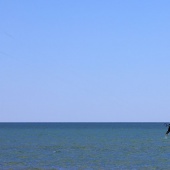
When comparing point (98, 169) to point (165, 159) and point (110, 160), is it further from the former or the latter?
point (165, 159)

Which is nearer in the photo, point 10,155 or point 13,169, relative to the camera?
point 13,169

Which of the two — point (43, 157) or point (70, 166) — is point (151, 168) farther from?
point (43, 157)

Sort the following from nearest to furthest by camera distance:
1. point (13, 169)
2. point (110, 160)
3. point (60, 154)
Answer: point (13, 169) → point (110, 160) → point (60, 154)

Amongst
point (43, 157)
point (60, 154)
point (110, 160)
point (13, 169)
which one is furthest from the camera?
point (60, 154)

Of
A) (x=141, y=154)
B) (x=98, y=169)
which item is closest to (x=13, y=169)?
(x=98, y=169)

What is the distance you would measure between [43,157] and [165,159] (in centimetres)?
1347

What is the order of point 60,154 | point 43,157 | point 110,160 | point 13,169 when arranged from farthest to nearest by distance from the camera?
point 60,154
point 43,157
point 110,160
point 13,169

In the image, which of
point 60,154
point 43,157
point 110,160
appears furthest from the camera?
point 60,154

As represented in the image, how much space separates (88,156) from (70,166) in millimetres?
9090

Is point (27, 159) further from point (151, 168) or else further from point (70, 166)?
point (151, 168)

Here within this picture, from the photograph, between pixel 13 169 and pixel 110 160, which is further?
pixel 110 160

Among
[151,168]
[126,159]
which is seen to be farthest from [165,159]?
[151,168]

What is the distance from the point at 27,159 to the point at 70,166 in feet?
24.9

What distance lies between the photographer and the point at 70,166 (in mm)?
43406
